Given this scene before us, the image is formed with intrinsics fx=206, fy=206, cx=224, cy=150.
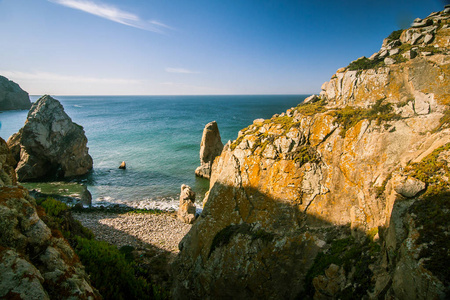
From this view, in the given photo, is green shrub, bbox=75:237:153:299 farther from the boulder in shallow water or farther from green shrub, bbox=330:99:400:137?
the boulder in shallow water

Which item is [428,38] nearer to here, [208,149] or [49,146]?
[208,149]

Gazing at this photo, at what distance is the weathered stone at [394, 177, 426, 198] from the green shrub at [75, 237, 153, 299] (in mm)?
10588

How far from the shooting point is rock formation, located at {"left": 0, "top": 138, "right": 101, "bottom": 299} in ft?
13.1

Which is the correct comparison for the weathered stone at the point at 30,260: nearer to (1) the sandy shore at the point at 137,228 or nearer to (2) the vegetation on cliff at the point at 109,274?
(2) the vegetation on cliff at the point at 109,274

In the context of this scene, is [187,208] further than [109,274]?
Yes

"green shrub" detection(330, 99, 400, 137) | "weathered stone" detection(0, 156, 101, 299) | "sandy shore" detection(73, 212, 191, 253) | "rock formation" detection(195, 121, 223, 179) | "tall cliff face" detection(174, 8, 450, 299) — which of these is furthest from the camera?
"rock formation" detection(195, 121, 223, 179)

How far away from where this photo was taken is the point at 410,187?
5.93m

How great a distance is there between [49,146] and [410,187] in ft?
159

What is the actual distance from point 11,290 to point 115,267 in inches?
262

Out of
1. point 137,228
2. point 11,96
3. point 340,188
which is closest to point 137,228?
point 137,228

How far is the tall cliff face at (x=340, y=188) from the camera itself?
20.0 ft

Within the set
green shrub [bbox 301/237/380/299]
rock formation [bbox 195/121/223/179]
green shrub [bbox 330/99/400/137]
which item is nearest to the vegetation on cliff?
green shrub [bbox 301/237/380/299]

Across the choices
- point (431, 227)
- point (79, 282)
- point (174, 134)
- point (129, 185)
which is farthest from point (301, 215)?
point (174, 134)

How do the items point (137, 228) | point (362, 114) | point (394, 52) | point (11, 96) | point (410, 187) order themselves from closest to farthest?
1. point (410, 187)
2. point (362, 114)
3. point (394, 52)
4. point (137, 228)
5. point (11, 96)
